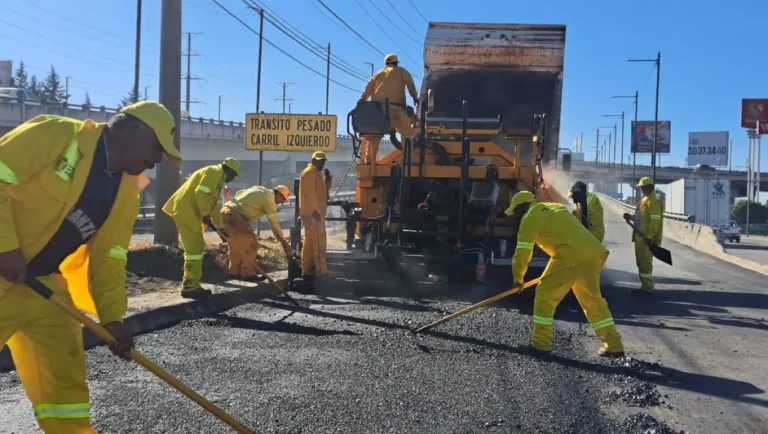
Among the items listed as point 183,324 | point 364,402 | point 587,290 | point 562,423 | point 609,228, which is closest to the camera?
point 562,423

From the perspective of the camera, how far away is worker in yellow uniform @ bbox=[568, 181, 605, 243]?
31.1 ft

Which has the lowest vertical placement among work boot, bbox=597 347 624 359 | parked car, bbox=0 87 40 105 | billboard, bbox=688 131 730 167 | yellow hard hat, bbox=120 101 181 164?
work boot, bbox=597 347 624 359

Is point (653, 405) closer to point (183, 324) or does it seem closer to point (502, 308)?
point (502, 308)

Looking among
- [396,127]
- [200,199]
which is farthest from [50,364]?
[396,127]

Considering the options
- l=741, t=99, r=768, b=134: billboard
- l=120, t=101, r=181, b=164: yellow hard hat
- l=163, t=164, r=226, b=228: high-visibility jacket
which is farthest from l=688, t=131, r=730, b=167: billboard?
l=120, t=101, r=181, b=164: yellow hard hat

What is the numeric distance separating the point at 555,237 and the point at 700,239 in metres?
19.9

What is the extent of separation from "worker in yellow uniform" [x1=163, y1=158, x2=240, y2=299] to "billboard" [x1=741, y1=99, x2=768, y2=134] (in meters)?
62.0

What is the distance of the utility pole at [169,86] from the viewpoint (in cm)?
1122

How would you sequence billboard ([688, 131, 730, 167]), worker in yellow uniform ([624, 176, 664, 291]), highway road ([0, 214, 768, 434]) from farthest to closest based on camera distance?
billboard ([688, 131, 730, 167]) < worker in yellow uniform ([624, 176, 664, 291]) < highway road ([0, 214, 768, 434])

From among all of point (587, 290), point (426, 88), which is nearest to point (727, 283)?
point (426, 88)

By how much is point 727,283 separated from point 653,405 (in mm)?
8819

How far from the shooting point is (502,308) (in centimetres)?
839

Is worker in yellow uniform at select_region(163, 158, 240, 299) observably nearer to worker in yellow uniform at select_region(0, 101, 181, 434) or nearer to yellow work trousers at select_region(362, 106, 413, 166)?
yellow work trousers at select_region(362, 106, 413, 166)

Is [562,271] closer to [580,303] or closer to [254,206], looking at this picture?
[580,303]
